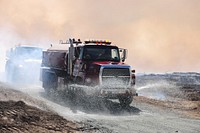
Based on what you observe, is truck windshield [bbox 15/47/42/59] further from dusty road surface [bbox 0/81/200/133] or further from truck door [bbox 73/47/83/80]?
truck door [bbox 73/47/83/80]

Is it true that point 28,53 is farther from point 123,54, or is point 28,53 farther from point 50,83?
point 123,54

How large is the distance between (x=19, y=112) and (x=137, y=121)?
467cm

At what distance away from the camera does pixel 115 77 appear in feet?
50.5

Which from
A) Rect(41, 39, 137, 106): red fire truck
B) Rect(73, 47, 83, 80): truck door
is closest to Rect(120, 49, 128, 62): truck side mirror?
Rect(41, 39, 137, 106): red fire truck

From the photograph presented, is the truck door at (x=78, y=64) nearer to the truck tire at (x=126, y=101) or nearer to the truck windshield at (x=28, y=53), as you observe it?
the truck tire at (x=126, y=101)

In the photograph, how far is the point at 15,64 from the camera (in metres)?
24.9

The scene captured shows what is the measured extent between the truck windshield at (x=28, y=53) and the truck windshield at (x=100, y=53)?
32.2 feet

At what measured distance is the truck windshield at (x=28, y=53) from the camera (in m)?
25.4

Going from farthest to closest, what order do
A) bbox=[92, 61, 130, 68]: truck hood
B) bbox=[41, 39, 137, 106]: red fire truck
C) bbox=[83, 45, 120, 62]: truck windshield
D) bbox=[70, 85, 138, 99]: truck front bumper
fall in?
bbox=[83, 45, 120, 62]: truck windshield < bbox=[92, 61, 130, 68]: truck hood < bbox=[41, 39, 137, 106]: red fire truck < bbox=[70, 85, 138, 99]: truck front bumper

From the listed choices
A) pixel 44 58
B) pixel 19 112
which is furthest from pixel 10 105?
pixel 44 58

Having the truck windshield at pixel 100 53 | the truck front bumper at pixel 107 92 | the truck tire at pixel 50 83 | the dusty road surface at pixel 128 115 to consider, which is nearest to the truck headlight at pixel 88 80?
the truck front bumper at pixel 107 92

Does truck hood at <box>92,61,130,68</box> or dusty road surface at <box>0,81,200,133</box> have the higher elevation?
truck hood at <box>92,61,130,68</box>

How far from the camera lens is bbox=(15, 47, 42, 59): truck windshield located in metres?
25.4

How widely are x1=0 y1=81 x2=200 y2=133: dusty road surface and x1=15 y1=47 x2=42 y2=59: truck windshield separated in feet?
20.7
